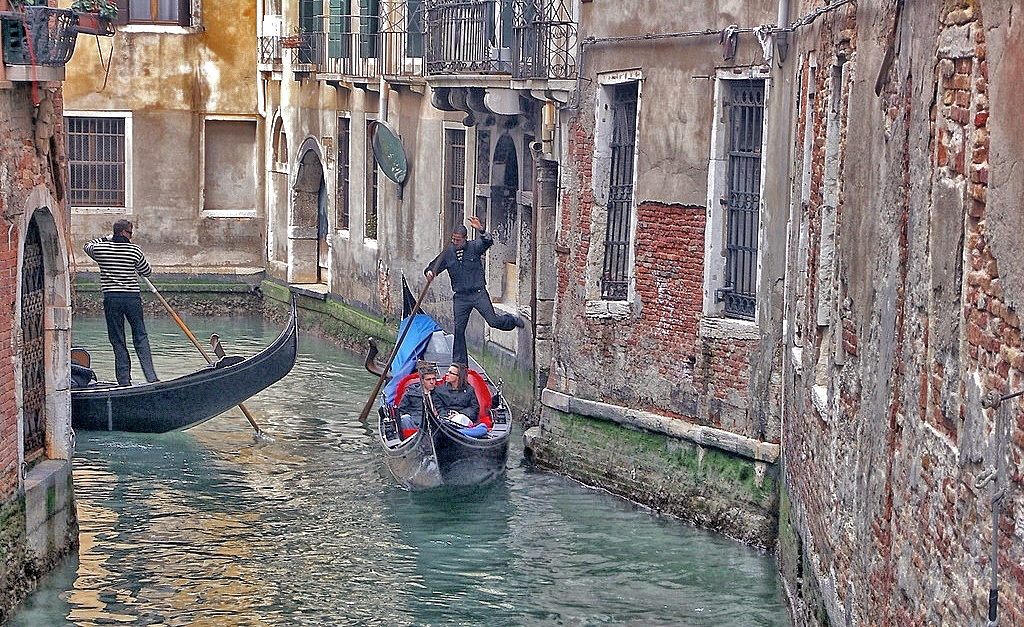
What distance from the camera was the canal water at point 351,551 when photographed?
865 cm

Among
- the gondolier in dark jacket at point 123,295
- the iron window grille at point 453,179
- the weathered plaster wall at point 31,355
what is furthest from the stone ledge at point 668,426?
the iron window grille at point 453,179

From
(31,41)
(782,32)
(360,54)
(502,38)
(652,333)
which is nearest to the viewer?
(31,41)

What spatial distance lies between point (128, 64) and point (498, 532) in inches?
469

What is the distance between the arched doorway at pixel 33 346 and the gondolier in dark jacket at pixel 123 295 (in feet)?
15.8

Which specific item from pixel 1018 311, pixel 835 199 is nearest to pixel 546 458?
pixel 835 199

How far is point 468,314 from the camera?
45.2 ft

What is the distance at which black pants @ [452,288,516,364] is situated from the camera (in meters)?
13.6

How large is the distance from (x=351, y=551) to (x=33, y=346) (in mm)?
2260

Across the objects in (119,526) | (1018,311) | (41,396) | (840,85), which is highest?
(840,85)

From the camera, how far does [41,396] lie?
886cm

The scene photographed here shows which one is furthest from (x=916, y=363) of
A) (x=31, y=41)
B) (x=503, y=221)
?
(x=503, y=221)

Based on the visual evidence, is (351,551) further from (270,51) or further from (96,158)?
(96,158)

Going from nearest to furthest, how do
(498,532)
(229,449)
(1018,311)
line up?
(1018,311) < (498,532) < (229,449)

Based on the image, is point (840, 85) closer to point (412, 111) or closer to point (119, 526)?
point (119, 526)
